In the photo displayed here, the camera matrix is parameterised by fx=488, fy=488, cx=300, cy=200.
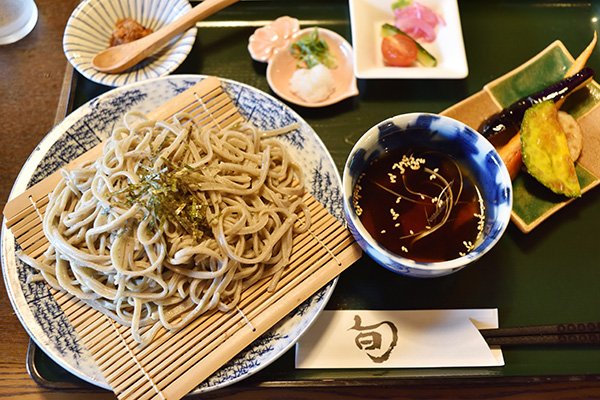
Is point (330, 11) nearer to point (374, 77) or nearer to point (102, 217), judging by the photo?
point (374, 77)

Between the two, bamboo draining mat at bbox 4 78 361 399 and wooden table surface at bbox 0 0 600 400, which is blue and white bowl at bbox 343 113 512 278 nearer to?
bamboo draining mat at bbox 4 78 361 399

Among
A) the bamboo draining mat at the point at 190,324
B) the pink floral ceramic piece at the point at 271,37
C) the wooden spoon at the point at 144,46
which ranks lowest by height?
the bamboo draining mat at the point at 190,324

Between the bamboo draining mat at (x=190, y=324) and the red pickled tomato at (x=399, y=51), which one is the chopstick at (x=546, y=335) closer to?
the bamboo draining mat at (x=190, y=324)

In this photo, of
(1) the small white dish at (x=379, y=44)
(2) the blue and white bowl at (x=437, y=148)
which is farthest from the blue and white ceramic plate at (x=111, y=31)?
(2) the blue and white bowl at (x=437, y=148)

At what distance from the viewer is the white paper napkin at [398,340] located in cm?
196

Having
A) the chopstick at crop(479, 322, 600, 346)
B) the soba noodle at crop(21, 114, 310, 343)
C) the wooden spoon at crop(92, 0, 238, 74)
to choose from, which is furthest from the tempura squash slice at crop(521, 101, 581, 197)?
the wooden spoon at crop(92, 0, 238, 74)

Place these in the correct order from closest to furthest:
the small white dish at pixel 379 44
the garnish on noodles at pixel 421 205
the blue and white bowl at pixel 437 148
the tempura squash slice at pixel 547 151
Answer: the blue and white bowl at pixel 437 148, the garnish on noodles at pixel 421 205, the tempura squash slice at pixel 547 151, the small white dish at pixel 379 44

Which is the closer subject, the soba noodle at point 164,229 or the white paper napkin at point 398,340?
the soba noodle at point 164,229

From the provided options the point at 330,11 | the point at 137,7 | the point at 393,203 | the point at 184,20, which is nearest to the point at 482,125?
the point at 393,203

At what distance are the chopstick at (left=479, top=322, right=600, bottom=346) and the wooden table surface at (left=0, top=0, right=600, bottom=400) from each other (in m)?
0.15

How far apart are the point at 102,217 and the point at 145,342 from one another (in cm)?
51

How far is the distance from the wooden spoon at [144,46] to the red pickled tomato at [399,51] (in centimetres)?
90

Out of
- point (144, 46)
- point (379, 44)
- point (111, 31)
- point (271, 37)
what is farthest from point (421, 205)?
point (111, 31)

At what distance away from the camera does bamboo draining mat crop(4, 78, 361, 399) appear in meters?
1.77
